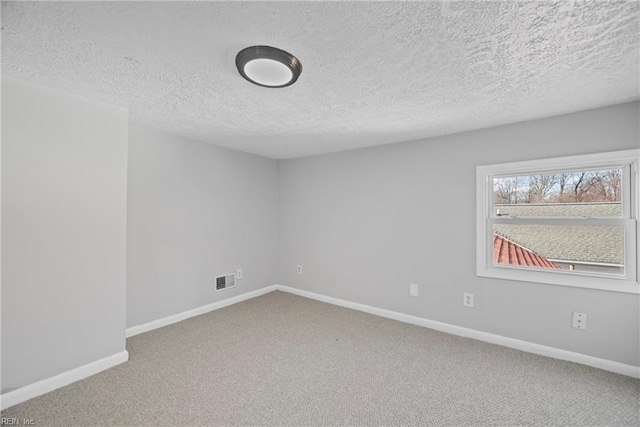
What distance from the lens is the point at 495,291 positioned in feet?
8.89

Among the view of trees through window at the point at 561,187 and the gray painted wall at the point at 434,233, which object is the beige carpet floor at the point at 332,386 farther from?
the view of trees through window at the point at 561,187

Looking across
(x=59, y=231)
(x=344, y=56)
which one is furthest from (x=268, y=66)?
(x=59, y=231)

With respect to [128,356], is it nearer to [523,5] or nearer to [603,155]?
[523,5]

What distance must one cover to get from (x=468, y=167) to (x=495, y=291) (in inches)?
49.8

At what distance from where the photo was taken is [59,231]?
1.99m

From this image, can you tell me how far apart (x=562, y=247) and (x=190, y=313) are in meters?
3.94

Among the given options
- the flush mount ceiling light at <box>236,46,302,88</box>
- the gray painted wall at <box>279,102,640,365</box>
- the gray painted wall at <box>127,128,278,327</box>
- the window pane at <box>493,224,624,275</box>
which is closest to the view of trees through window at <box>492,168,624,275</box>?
the window pane at <box>493,224,624,275</box>

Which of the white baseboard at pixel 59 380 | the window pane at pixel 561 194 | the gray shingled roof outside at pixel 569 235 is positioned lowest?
the white baseboard at pixel 59 380

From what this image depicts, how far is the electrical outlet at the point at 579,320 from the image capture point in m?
2.30

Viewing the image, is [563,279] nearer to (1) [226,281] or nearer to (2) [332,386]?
(2) [332,386]

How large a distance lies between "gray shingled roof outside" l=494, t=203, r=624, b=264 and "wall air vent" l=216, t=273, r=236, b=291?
3.25 m

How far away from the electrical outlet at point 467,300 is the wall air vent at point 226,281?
9.39 feet

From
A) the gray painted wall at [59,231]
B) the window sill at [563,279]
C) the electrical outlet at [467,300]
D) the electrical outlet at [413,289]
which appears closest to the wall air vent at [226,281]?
the gray painted wall at [59,231]

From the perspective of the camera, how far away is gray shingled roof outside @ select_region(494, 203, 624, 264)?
7.55ft
